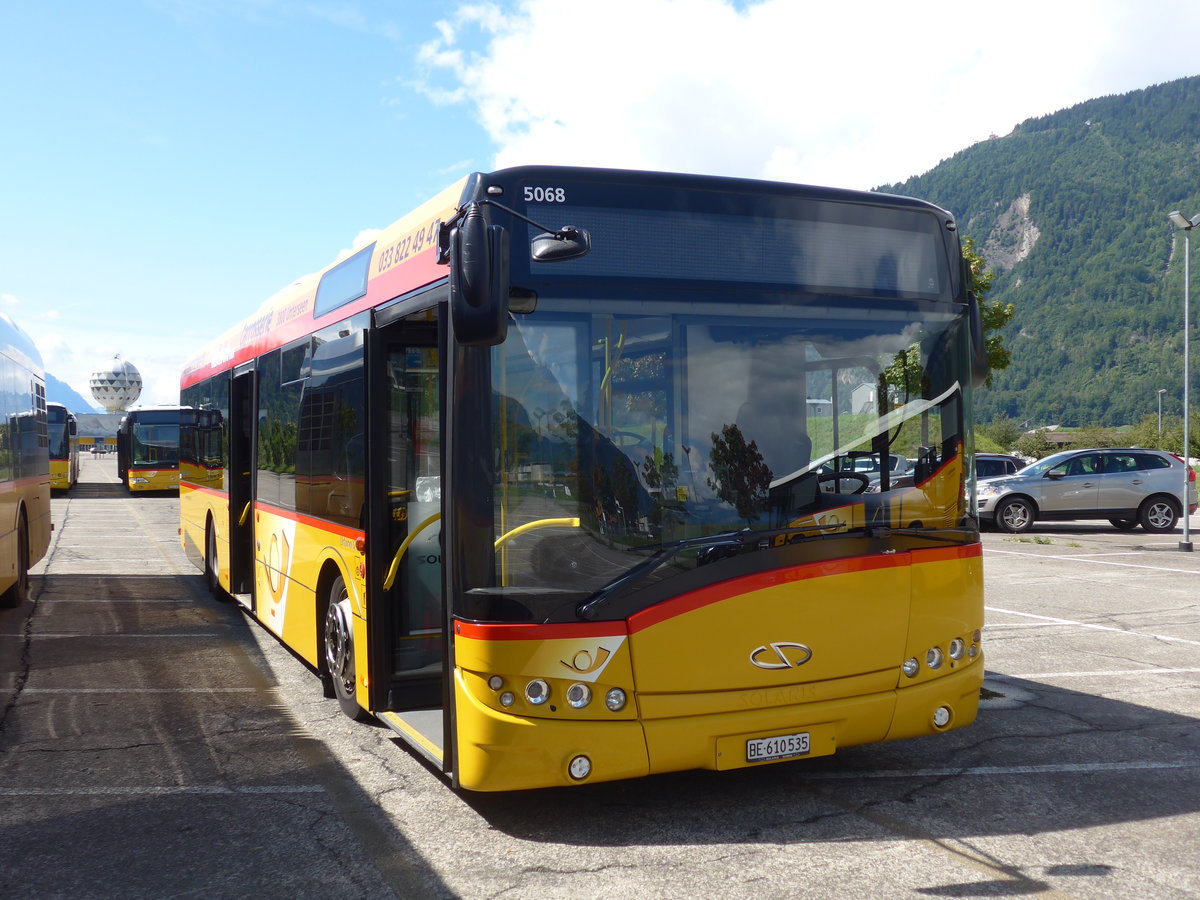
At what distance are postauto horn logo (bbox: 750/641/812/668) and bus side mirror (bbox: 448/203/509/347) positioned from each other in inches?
68.5

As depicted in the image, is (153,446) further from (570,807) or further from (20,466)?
(570,807)

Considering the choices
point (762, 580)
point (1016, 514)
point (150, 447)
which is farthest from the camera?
point (150, 447)

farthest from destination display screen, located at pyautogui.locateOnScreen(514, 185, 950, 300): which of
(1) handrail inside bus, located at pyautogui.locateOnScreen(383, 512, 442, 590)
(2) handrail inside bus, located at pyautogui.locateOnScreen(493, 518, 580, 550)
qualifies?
(1) handrail inside bus, located at pyautogui.locateOnScreen(383, 512, 442, 590)

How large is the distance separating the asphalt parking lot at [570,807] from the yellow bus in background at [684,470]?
1.10ft

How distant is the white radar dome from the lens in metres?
117

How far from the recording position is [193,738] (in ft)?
21.2

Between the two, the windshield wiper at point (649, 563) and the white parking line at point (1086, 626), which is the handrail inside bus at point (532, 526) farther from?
the white parking line at point (1086, 626)

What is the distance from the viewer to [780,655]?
15.8 feet

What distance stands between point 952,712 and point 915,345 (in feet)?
5.84

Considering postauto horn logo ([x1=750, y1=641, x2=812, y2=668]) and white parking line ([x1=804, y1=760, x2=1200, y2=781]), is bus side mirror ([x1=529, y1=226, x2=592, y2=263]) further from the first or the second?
white parking line ([x1=804, y1=760, x2=1200, y2=781])

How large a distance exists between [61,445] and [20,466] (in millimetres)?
26172

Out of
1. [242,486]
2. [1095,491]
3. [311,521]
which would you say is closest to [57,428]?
[242,486]

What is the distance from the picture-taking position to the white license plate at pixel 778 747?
4750 mm

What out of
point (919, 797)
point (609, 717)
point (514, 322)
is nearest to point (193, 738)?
point (609, 717)
